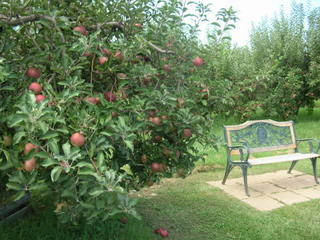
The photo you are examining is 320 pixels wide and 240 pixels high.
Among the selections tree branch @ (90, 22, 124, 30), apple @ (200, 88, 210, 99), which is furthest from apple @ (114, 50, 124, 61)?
apple @ (200, 88, 210, 99)

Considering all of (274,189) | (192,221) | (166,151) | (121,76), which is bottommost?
(274,189)

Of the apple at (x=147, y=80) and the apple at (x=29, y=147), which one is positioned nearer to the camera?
the apple at (x=29, y=147)

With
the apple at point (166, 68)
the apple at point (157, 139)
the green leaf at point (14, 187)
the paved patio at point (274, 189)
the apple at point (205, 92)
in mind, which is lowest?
the paved patio at point (274, 189)

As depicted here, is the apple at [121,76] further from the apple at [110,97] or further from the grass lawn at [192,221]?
the grass lawn at [192,221]

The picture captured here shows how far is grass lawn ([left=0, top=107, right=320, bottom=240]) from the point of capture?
10.0ft

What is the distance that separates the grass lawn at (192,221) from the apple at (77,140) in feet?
5.61

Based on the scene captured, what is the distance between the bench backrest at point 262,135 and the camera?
5.20 metres

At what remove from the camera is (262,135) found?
17.7 feet

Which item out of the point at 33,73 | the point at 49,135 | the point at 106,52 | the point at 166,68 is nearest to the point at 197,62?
the point at 166,68

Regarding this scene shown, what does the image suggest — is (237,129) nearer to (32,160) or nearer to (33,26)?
(33,26)

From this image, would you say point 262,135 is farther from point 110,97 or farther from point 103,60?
point 103,60

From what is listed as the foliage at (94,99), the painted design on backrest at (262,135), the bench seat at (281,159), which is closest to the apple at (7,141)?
the foliage at (94,99)

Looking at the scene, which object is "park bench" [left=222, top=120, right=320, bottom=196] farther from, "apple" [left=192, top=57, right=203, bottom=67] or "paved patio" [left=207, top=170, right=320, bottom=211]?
"apple" [left=192, top=57, right=203, bottom=67]

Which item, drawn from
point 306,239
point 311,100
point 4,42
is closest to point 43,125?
point 4,42
